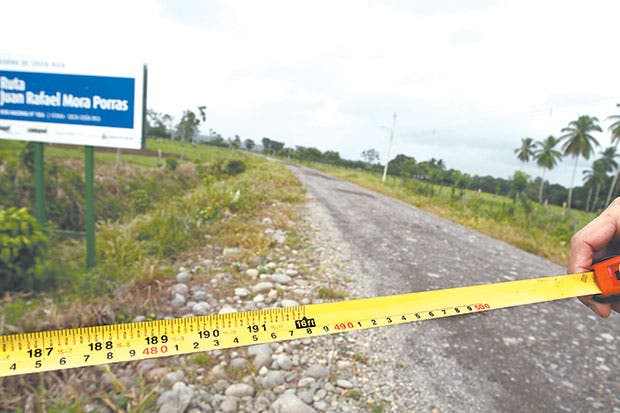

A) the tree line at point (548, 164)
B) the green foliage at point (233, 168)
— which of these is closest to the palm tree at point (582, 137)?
the tree line at point (548, 164)

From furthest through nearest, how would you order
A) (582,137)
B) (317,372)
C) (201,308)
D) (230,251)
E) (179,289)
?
(582,137) → (230,251) → (179,289) → (201,308) → (317,372)

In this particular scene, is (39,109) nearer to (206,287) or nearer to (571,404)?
(206,287)

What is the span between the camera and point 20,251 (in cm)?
295

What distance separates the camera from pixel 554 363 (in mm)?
2578

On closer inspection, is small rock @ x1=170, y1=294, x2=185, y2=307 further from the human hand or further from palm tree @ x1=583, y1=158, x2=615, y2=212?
palm tree @ x1=583, y1=158, x2=615, y2=212

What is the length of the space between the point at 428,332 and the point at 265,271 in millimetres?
1884

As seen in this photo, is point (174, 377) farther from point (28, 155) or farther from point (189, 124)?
point (189, 124)

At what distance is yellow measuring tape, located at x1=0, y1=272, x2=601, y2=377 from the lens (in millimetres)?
1235

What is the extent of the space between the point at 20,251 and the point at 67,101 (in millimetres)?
1741

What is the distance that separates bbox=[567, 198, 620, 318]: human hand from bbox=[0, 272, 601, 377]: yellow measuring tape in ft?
0.23

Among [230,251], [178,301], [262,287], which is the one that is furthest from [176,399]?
[230,251]

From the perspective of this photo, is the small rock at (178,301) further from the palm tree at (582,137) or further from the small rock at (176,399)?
the palm tree at (582,137)

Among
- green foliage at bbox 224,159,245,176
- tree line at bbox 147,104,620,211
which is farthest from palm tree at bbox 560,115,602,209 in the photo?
green foliage at bbox 224,159,245,176

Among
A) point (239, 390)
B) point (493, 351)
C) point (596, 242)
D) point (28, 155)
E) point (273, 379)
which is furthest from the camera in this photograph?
point (28, 155)
